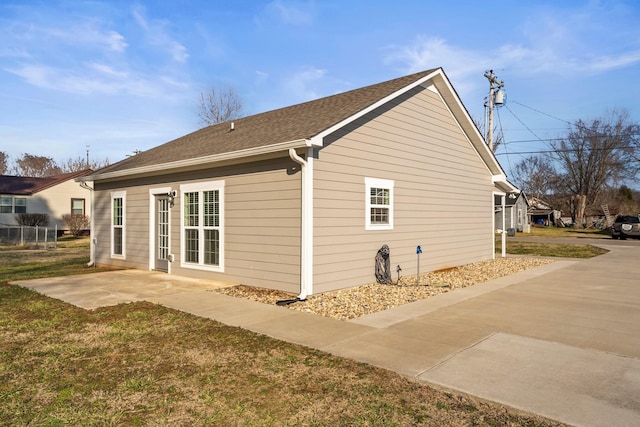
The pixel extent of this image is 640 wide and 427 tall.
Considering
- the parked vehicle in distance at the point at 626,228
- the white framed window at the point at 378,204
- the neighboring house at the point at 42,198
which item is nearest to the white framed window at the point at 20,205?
the neighboring house at the point at 42,198

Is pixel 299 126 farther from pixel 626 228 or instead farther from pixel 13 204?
pixel 626 228

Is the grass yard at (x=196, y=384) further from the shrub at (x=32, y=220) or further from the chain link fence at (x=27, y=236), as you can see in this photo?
the shrub at (x=32, y=220)

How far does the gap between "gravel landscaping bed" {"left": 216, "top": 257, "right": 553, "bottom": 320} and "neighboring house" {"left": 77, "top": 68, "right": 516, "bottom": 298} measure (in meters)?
0.26

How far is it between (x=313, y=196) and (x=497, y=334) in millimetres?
3920

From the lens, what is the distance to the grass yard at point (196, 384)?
3.19 metres

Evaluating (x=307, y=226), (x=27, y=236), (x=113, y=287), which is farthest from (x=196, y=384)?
(x=27, y=236)

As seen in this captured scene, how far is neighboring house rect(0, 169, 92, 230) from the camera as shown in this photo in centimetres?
2795

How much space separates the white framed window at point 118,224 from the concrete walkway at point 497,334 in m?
2.99

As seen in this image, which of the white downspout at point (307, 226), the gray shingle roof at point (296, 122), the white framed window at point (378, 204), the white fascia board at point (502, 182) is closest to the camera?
the white downspout at point (307, 226)

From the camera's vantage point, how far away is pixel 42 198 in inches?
1143

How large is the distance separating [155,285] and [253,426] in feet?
22.8

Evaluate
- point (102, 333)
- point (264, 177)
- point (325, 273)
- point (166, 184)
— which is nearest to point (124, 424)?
point (102, 333)

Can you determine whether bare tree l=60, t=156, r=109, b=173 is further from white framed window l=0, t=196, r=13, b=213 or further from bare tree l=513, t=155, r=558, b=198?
bare tree l=513, t=155, r=558, b=198

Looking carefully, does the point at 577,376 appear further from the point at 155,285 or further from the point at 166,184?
the point at 166,184
